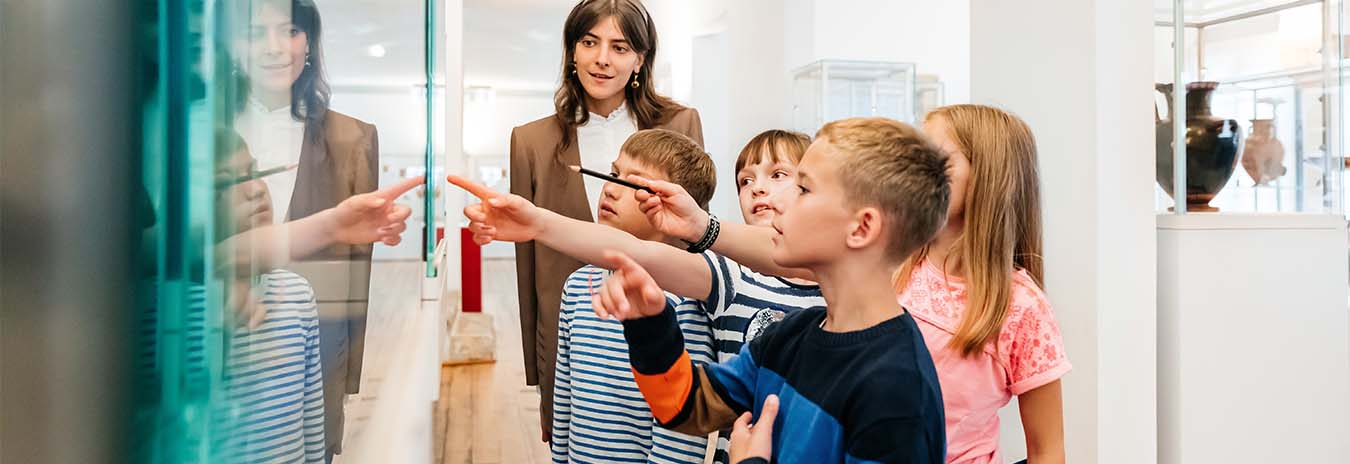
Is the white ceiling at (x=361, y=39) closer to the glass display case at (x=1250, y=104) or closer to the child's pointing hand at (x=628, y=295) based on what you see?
the child's pointing hand at (x=628, y=295)

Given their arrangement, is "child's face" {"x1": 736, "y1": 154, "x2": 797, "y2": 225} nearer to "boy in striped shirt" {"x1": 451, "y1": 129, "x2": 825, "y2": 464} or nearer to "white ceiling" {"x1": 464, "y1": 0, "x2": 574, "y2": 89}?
"boy in striped shirt" {"x1": 451, "y1": 129, "x2": 825, "y2": 464}

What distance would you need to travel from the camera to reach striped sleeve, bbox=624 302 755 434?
39.9 inches

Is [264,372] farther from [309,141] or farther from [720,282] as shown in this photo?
[720,282]

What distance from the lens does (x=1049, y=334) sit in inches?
59.1

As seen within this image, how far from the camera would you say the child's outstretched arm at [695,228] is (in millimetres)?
1393

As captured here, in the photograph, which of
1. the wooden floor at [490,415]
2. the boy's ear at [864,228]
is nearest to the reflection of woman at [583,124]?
the boy's ear at [864,228]

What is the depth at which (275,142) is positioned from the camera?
8.4 inches

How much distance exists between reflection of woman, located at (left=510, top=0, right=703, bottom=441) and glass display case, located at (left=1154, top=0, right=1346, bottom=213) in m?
1.25

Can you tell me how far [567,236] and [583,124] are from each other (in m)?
1.00

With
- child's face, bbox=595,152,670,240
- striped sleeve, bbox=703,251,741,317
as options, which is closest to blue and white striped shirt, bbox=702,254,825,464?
striped sleeve, bbox=703,251,741,317

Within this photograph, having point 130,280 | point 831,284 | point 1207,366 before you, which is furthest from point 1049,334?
point 130,280

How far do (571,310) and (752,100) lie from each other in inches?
177

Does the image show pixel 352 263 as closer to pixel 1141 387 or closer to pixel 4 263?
pixel 4 263

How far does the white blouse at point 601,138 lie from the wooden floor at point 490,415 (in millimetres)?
1790
